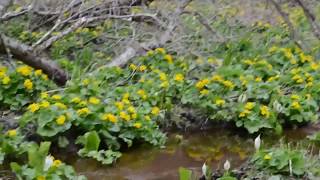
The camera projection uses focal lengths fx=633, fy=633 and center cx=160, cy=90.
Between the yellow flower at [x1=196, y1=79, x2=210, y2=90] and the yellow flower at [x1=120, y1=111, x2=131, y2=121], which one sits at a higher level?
the yellow flower at [x1=120, y1=111, x2=131, y2=121]

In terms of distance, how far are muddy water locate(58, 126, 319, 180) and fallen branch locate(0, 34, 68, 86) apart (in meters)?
1.23

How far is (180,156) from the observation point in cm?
529

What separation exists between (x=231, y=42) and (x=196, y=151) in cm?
210

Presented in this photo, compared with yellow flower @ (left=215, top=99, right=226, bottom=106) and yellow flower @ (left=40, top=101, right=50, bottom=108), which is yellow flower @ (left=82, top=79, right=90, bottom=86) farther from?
yellow flower @ (left=215, top=99, right=226, bottom=106)

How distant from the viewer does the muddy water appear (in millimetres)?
4859

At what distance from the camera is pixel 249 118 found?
5.50 m

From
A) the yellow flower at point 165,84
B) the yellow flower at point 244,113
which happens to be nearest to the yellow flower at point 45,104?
the yellow flower at point 165,84

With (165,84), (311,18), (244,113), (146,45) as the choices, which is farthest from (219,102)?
(311,18)

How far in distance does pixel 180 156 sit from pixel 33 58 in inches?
66.0

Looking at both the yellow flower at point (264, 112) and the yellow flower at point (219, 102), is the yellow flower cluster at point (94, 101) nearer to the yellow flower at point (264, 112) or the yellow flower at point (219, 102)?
the yellow flower at point (219, 102)

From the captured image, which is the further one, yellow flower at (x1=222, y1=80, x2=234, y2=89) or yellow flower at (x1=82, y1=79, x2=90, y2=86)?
yellow flower at (x1=222, y1=80, x2=234, y2=89)

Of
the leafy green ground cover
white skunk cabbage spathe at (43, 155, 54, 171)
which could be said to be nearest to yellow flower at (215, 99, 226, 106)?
the leafy green ground cover

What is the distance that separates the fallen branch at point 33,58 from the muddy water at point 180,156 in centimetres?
123

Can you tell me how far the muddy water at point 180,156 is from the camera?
4859 millimetres
